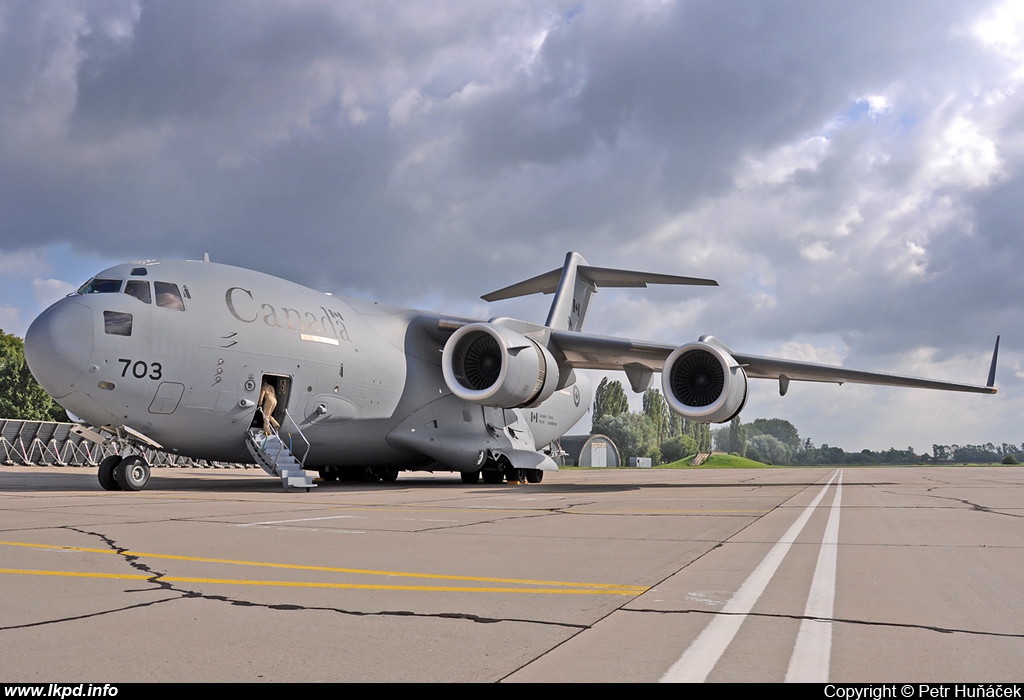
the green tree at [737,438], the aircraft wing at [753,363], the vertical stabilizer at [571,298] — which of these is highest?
the vertical stabilizer at [571,298]

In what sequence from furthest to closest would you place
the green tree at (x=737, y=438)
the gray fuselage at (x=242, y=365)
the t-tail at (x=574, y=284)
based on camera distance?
1. the green tree at (x=737, y=438)
2. the t-tail at (x=574, y=284)
3. the gray fuselage at (x=242, y=365)

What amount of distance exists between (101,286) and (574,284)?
14.3 meters

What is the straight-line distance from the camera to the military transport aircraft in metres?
13.5

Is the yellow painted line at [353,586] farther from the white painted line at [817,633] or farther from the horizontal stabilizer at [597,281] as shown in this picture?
the horizontal stabilizer at [597,281]

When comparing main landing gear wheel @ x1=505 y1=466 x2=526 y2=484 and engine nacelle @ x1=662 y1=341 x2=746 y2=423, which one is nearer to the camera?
engine nacelle @ x1=662 y1=341 x2=746 y2=423

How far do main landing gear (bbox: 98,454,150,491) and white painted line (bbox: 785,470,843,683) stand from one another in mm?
12528

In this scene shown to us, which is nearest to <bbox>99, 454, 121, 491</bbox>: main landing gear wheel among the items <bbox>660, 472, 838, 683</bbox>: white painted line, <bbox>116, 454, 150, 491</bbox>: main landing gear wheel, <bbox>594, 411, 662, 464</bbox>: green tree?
<bbox>116, 454, 150, 491</bbox>: main landing gear wheel

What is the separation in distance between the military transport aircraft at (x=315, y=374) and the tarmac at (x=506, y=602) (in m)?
6.38

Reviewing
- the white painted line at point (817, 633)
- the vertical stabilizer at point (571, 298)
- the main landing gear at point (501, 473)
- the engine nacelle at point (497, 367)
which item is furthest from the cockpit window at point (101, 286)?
the white painted line at point (817, 633)

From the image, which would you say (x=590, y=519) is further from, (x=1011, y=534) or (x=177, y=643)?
(x=177, y=643)

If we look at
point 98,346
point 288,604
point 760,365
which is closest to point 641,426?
point 760,365

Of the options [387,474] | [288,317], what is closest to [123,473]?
[288,317]

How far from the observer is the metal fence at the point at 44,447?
112ft

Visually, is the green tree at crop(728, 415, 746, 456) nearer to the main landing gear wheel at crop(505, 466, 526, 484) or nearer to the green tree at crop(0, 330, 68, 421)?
the green tree at crop(0, 330, 68, 421)
